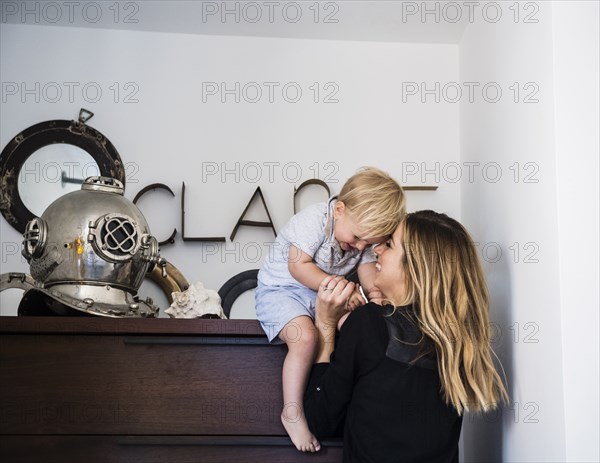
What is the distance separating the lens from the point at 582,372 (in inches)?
54.5

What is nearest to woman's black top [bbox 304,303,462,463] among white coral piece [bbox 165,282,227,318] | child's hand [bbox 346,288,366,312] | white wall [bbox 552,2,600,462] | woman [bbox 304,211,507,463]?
woman [bbox 304,211,507,463]

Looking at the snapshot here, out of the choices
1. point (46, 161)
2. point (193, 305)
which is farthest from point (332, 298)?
point (46, 161)

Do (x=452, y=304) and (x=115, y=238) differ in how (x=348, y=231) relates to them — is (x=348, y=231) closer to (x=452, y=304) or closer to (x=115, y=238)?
(x=452, y=304)

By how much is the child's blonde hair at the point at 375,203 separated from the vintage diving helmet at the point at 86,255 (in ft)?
1.57

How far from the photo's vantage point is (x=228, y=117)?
2.35 m

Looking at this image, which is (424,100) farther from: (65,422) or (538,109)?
(65,422)

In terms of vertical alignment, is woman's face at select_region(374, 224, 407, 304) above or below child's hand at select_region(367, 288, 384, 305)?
above

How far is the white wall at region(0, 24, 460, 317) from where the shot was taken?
2.29 meters

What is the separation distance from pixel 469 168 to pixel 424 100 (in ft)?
0.97

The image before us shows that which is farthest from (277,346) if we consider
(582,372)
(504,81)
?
(504,81)

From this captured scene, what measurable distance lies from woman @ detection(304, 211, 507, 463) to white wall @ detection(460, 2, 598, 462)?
11 cm

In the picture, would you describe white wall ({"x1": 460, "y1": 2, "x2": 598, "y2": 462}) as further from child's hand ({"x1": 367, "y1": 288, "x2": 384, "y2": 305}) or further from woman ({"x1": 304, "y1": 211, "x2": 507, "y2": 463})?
child's hand ({"x1": 367, "y1": 288, "x2": 384, "y2": 305})

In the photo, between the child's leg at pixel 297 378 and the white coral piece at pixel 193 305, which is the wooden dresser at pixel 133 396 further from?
the white coral piece at pixel 193 305

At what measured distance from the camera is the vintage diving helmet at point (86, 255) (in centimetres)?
166
